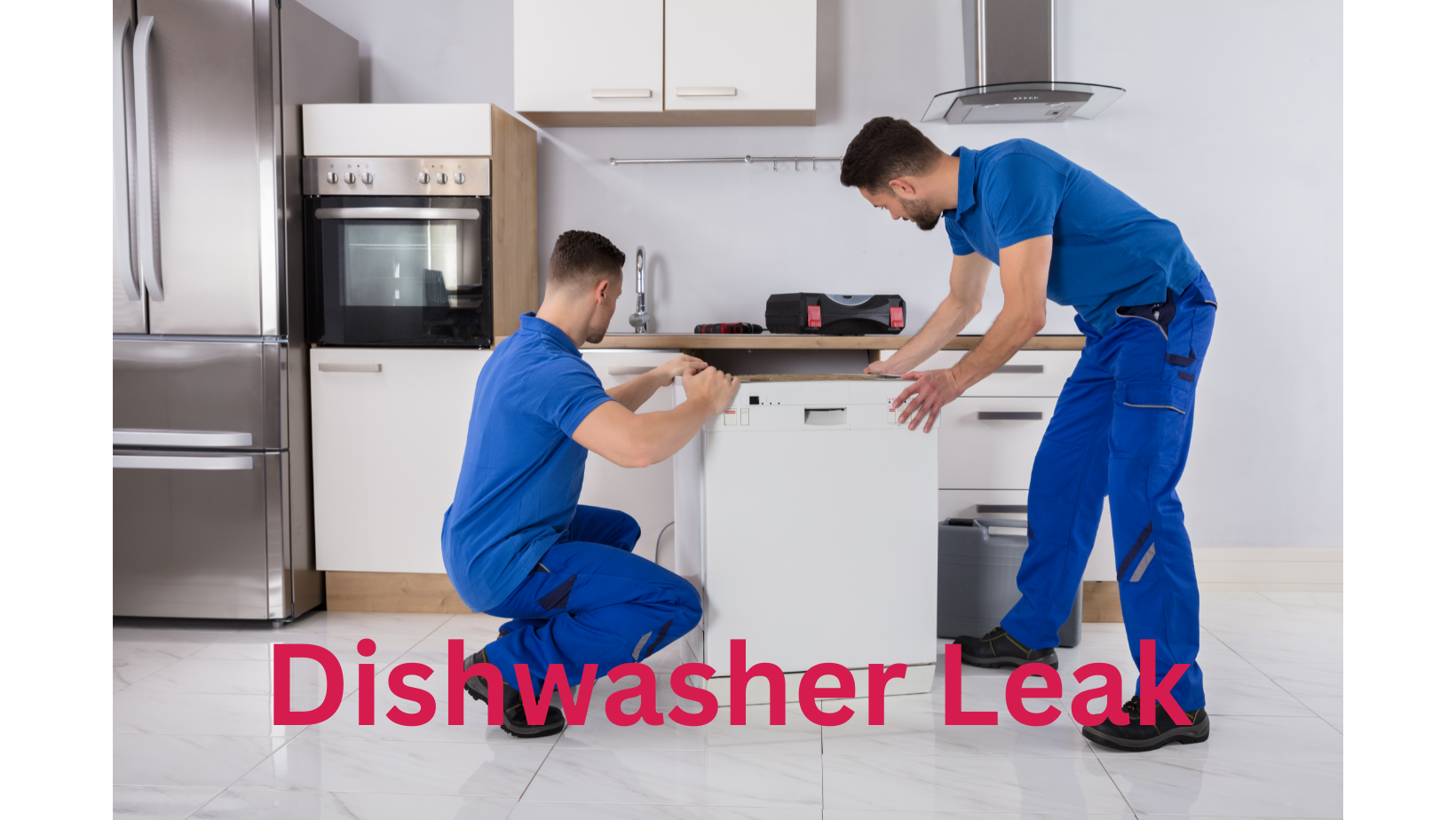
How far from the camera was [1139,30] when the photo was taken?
10.4ft

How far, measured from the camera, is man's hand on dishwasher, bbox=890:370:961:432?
190cm

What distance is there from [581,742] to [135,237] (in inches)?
77.5

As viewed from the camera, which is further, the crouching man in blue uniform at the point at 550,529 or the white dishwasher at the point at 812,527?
the white dishwasher at the point at 812,527

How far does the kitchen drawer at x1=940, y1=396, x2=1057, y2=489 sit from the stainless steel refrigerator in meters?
1.92

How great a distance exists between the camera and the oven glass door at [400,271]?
2.72 m

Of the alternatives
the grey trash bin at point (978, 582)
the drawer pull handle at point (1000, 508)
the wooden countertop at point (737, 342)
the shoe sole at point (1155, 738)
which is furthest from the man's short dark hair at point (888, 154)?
the shoe sole at point (1155, 738)

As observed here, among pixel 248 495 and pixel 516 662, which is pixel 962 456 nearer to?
pixel 516 662

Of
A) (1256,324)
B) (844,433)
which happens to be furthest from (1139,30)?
(844,433)

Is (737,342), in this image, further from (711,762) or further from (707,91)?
(711,762)

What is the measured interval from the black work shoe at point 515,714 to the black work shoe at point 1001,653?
103cm

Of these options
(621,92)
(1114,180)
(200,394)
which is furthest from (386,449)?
(1114,180)

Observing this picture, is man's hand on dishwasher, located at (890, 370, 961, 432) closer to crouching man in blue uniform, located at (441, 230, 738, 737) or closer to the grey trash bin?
crouching man in blue uniform, located at (441, 230, 738, 737)

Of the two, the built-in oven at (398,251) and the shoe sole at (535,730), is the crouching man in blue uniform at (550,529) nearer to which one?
the shoe sole at (535,730)

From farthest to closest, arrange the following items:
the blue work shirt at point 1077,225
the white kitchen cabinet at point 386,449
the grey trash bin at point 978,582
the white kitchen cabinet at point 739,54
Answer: the white kitchen cabinet at point 739,54 < the white kitchen cabinet at point 386,449 < the grey trash bin at point 978,582 < the blue work shirt at point 1077,225
